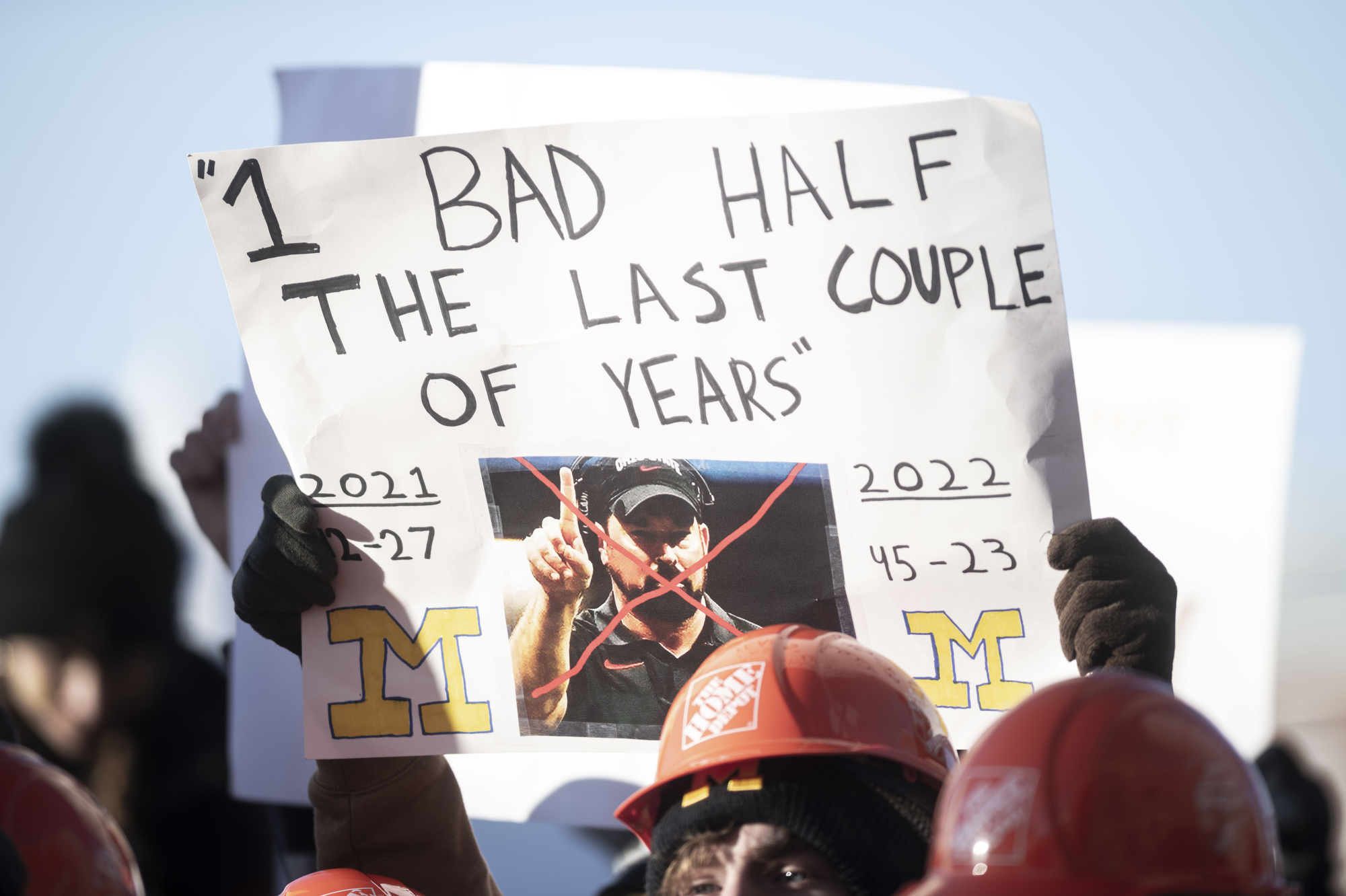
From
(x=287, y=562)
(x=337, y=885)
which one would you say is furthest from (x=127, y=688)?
(x=337, y=885)

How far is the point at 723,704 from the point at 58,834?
2.75 feet

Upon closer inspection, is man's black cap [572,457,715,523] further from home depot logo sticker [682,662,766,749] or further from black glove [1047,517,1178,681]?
black glove [1047,517,1178,681]

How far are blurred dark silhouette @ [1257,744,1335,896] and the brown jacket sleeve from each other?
2.60 m

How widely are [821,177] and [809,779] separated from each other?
92 cm

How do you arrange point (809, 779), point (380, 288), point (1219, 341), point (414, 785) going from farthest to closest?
1. point (1219, 341)
2. point (414, 785)
3. point (380, 288)
4. point (809, 779)

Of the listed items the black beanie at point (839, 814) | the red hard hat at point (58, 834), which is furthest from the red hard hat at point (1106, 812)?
the red hard hat at point (58, 834)

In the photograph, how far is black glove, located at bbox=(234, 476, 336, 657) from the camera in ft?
5.55

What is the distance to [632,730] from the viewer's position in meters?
1.70

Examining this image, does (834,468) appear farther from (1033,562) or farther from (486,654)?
(486,654)

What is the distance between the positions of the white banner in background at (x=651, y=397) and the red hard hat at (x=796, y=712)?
20 centimetres

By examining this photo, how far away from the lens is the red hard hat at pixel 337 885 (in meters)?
1.54

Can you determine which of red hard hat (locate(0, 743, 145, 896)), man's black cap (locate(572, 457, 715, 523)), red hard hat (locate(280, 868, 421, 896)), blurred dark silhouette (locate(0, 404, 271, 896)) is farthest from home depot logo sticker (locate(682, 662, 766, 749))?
blurred dark silhouette (locate(0, 404, 271, 896))

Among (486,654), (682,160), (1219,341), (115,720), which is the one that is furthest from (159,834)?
(1219,341)

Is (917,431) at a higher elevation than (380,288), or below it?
below
